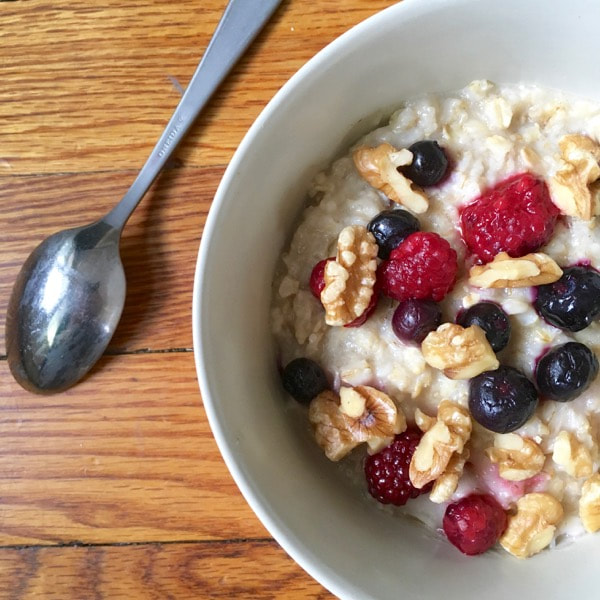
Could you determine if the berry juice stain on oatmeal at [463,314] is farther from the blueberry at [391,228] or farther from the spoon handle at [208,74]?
the spoon handle at [208,74]

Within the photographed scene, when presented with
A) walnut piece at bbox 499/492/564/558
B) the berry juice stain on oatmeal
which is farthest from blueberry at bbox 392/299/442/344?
walnut piece at bbox 499/492/564/558

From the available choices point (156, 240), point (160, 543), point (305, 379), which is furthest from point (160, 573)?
point (156, 240)

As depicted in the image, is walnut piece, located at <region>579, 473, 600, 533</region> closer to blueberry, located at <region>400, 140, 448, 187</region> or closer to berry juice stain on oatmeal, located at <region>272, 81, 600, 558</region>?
berry juice stain on oatmeal, located at <region>272, 81, 600, 558</region>

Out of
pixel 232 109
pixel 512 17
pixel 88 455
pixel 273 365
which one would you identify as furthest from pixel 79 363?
pixel 512 17

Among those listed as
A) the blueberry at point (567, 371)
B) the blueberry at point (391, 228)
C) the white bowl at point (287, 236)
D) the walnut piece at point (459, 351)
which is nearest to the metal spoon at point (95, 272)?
the white bowl at point (287, 236)

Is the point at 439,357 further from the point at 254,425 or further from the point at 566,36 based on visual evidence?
the point at 566,36

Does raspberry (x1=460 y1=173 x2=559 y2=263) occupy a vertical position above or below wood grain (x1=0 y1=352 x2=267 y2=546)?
above
